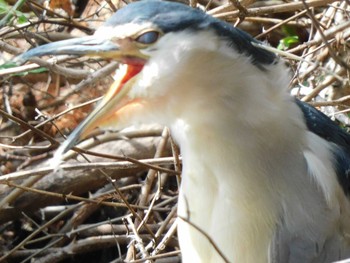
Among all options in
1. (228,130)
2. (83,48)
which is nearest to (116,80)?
(83,48)

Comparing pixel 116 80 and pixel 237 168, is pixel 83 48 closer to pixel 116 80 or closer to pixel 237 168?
pixel 116 80

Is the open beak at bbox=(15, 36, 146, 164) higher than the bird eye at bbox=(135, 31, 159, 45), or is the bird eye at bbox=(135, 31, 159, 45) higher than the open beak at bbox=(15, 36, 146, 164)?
the bird eye at bbox=(135, 31, 159, 45)

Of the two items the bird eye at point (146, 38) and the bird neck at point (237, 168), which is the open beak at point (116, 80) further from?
the bird neck at point (237, 168)

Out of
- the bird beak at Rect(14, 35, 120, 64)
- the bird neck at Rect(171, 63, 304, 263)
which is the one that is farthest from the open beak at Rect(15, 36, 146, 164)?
the bird neck at Rect(171, 63, 304, 263)

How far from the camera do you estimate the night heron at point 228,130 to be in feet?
5.46

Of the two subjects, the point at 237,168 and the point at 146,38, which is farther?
the point at 237,168

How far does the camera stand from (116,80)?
1715mm

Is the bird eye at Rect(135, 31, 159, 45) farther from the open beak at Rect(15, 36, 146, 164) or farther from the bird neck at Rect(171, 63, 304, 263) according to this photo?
the bird neck at Rect(171, 63, 304, 263)

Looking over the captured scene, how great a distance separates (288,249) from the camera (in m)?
1.87

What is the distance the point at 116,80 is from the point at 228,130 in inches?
10.6

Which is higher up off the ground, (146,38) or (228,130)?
(146,38)

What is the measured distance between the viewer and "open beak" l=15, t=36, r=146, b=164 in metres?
1.66

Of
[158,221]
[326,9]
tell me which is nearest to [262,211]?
[158,221]

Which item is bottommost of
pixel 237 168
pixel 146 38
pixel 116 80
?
pixel 237 168
